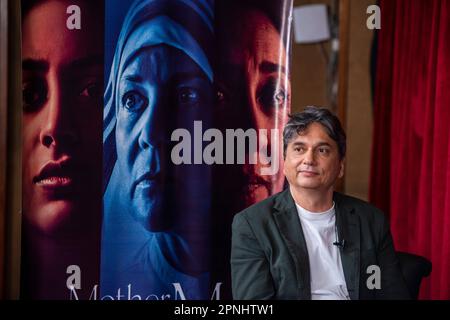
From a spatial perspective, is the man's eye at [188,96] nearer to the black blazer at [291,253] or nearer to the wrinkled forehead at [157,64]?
the wrinkled forehead at [157,64]

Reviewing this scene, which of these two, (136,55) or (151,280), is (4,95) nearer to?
(136,55)

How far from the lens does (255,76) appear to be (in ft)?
9.39

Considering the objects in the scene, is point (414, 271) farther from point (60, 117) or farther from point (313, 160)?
point (60, 117)

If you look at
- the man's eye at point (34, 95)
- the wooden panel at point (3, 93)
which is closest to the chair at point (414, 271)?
the man's eye at point (34, 95)

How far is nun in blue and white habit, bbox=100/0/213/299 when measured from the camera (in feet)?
9.23

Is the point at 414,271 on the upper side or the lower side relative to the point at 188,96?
lower

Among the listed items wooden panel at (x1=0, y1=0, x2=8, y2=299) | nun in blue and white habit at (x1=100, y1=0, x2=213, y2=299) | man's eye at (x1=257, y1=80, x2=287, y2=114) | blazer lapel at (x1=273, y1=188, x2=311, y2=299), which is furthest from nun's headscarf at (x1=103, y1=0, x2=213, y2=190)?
blazer lapel at (x1=273, y1=188, x2=311, y2=299)

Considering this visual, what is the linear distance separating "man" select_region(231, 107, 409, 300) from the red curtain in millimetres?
622

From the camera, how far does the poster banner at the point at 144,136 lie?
9.21ft

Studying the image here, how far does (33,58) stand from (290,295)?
67.0 inches

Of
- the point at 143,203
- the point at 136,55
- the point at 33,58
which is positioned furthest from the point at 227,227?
the point at 33,58

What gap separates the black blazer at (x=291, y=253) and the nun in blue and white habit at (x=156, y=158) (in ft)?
2.89

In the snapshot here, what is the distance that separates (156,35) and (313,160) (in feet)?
3.90
